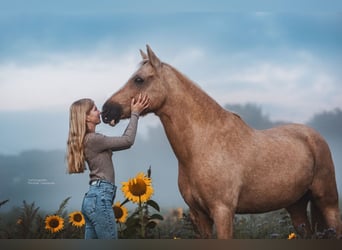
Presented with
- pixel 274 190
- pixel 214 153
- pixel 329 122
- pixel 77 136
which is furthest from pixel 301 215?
pixel 77 136

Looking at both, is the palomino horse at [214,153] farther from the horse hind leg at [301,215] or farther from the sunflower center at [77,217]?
the sunflower center at [77,217]

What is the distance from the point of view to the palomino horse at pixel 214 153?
7.72 ft

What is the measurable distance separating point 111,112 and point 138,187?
0.37m

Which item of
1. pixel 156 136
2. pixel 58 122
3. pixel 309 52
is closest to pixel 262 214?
pixel 156 136

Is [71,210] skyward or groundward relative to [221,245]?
skyward

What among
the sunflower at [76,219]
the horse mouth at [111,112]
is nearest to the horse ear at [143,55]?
the horse mouth at [111,112]

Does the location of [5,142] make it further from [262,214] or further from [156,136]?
[262,214]

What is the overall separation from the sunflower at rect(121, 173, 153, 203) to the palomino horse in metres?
0.17

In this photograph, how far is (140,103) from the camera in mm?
2400

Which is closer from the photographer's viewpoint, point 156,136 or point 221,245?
point 221,245

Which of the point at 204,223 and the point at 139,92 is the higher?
the point at 139,92

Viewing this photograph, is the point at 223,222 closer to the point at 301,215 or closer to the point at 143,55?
the point at 301,215

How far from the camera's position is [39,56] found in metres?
2.70

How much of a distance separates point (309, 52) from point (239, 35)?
0.32 m
